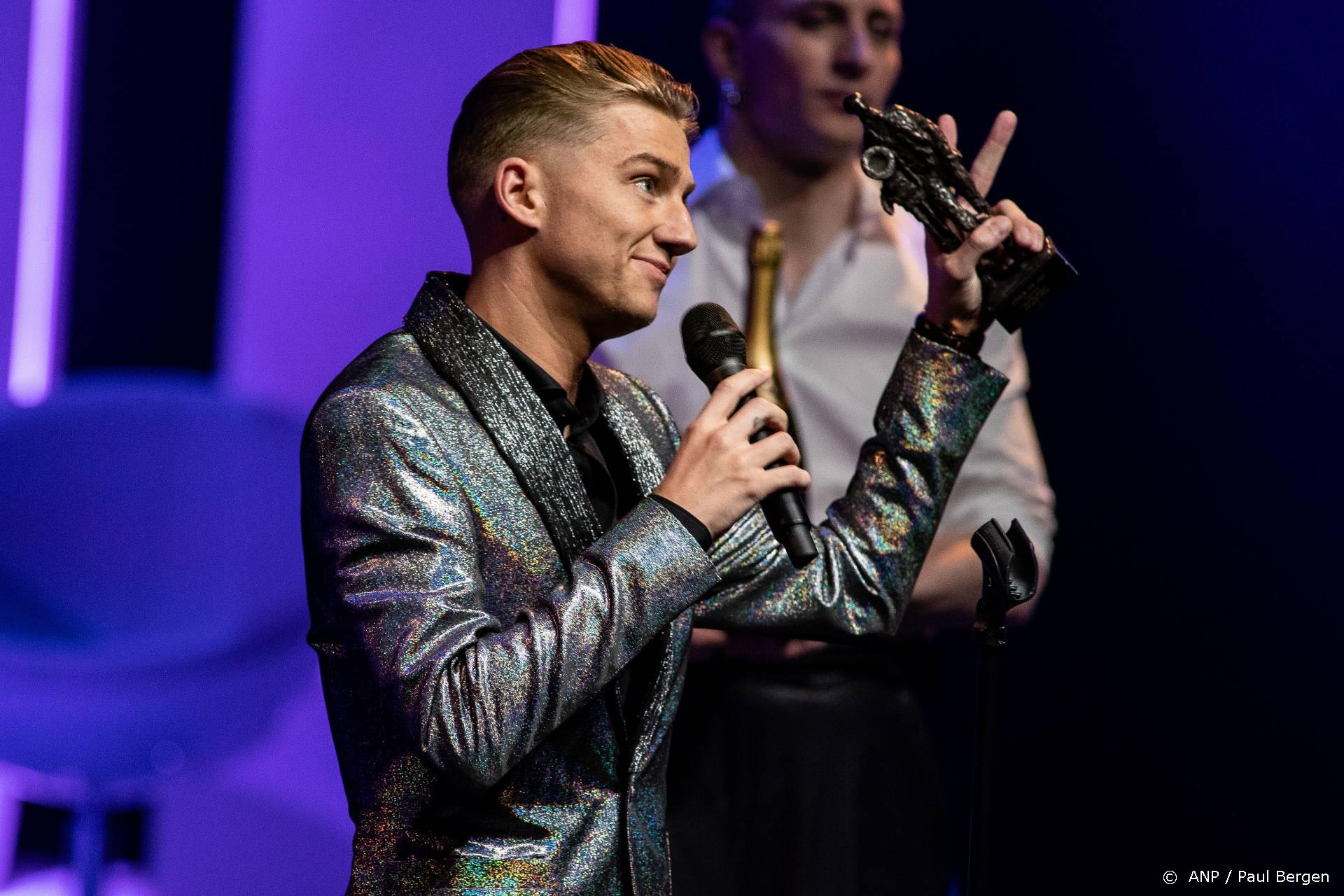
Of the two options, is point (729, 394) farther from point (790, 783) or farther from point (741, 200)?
point (741, 200)

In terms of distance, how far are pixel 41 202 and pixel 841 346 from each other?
4.92 ft

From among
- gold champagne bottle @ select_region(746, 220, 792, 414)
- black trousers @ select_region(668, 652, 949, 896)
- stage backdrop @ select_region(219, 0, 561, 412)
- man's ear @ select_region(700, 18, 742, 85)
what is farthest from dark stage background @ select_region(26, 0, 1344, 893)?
black trousers @ select_region(668, 652, 949, 896)

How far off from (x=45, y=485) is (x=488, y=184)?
49.2 inches

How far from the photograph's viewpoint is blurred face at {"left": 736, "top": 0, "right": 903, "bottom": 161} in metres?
2.28

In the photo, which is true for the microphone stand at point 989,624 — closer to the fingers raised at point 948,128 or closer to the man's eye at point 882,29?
the fingers raised at point 948,128

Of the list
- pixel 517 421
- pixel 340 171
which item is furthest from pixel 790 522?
pixel 340 171

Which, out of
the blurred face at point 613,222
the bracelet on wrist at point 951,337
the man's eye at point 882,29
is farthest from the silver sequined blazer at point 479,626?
the man's eye at point 882,29

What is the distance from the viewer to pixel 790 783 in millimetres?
1966

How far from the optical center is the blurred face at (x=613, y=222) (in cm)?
144

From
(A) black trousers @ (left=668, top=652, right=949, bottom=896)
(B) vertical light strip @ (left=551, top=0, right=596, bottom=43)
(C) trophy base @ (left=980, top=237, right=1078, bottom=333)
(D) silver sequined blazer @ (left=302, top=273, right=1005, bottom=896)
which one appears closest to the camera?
(D) silver sequined blazer @ (left=302, top=273, right=1005, bottom=896)

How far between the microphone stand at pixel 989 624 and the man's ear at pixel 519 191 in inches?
20.2

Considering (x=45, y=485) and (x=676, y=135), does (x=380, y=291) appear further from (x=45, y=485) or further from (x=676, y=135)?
(x=676, y=135)

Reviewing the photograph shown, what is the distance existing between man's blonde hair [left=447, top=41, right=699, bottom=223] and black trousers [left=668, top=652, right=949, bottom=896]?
787mm

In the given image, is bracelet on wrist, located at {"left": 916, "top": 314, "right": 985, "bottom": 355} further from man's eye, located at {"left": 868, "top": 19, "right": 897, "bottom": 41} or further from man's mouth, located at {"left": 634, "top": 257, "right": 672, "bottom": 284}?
man's eye, located at {"left": 868, "top": 19, "right": 897, "bottom": 41}
